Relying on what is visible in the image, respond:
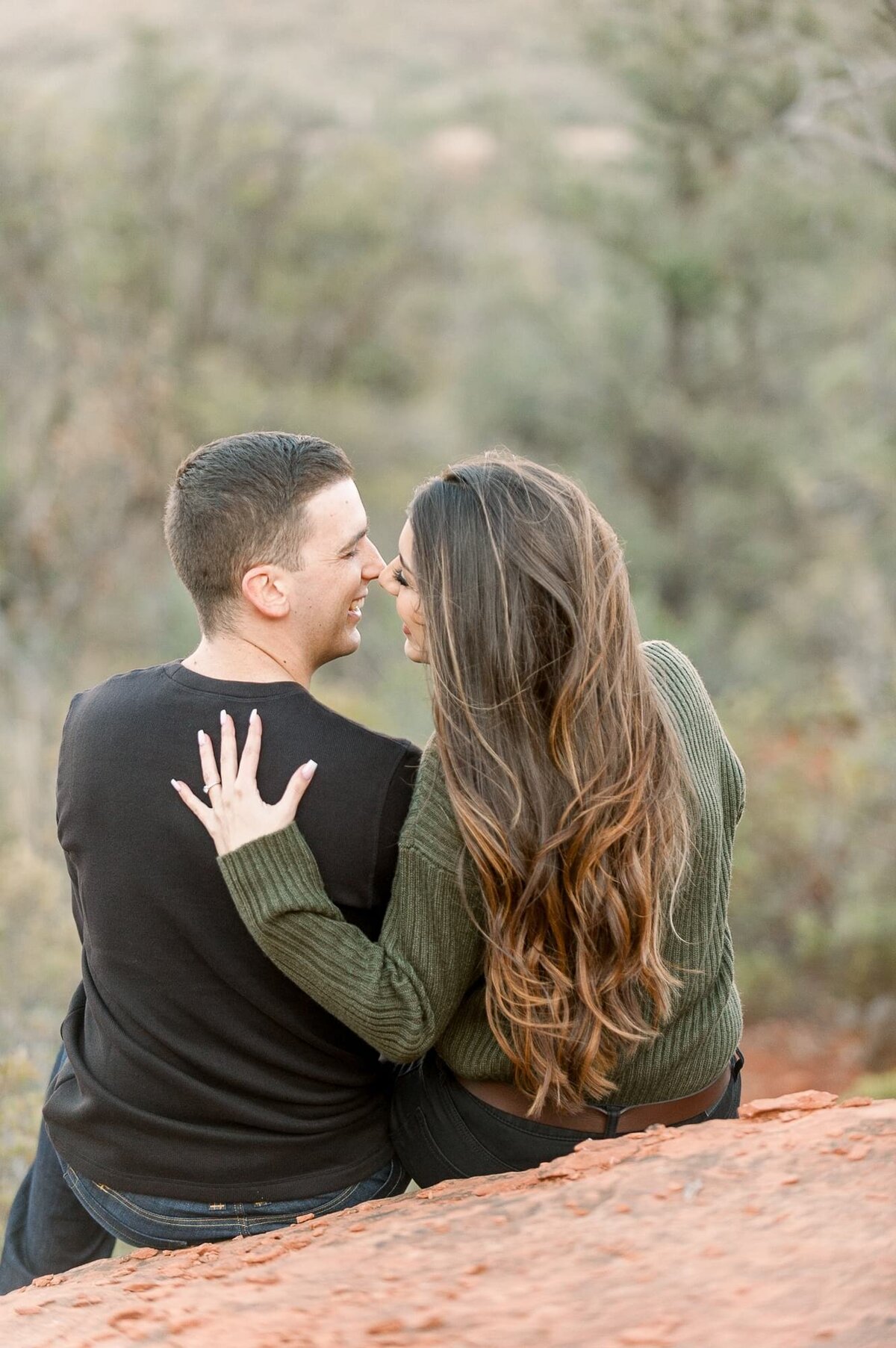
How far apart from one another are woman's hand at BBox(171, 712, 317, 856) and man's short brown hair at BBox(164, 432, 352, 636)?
25cm

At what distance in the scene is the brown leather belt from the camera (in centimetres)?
232

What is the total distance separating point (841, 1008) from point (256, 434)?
8098 mm

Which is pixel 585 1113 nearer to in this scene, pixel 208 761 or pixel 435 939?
pixel 435 939

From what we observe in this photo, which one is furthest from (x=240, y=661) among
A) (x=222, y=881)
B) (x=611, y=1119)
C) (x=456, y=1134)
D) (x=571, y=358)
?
(x=571, y=358)

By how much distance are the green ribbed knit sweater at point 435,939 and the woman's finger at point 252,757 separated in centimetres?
10

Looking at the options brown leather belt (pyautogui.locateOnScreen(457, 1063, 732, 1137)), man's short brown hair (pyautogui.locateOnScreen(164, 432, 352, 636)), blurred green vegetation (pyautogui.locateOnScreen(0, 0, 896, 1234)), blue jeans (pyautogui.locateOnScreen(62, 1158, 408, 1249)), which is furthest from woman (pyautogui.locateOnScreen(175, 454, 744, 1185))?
blurred green vegetation (pyautogui.locateOnScreen(0, 0, 896, 1234))

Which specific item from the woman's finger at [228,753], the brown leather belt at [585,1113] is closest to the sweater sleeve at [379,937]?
the woman's finger at [228,753]

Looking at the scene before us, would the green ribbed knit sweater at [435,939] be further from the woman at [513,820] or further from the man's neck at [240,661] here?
the man's neck at [240,661]

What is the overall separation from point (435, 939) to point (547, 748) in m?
0.36

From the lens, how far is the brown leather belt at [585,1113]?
7.63ft

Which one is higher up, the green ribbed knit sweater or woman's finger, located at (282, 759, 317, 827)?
woman's finger, located at (282, 759, 317, 827)

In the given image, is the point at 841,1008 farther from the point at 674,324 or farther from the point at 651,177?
the point at 651,177

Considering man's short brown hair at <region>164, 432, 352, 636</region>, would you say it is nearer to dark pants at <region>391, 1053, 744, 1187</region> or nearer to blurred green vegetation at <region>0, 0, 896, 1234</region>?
dark pants at <region>391, 1053, 744, 1187</region>

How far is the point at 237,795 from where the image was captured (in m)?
2.07
